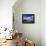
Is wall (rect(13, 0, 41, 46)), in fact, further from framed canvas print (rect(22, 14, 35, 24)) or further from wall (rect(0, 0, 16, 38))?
wall (rect(0, 0, 16, 38))

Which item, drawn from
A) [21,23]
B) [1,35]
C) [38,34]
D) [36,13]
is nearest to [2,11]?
[1,35]

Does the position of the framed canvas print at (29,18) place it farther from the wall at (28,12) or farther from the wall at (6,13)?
the wall at (6,13)

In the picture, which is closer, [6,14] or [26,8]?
[6,14]

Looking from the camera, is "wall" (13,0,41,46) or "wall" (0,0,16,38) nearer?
"wall" (0,0,16,38)

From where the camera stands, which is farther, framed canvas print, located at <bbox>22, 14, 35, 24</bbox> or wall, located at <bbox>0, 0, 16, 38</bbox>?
framed canvas print, located at <bbox>22, 14, 35, 24</bbox>

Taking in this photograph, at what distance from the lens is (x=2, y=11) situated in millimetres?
4301

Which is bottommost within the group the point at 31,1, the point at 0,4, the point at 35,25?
the point at 35,25

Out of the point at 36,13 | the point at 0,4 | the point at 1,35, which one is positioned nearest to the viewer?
the point at 1,35

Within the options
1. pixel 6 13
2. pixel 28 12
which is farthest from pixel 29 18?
pixel 6 13

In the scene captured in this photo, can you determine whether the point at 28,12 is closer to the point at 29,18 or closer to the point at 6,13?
the point at 29,18

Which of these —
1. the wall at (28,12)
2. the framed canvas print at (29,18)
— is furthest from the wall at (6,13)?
the framed canvas print at (29,18)

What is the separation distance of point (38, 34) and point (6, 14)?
85.1 inches

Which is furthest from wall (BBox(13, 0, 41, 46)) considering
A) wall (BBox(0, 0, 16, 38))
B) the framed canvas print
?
wall (BBox(0, 0, 16, 38))

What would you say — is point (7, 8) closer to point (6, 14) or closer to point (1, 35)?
point (6, 14)
